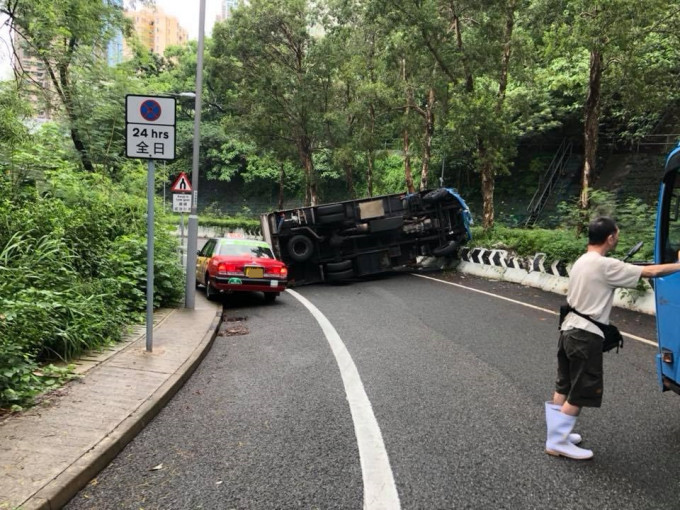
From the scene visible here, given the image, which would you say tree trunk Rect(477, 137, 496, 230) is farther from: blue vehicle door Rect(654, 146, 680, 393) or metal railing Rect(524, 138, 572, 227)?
blue vehicle door Rect(654, 146, 680, 393)

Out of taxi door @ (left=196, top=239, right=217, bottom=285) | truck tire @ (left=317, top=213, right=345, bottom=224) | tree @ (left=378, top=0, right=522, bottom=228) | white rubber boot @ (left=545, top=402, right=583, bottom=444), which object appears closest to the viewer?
white rubber boot @ (left=545, top=402, right=583, bottom=444)

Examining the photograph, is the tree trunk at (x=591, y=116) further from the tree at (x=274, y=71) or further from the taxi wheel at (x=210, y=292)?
the tree at (x=274, y=71)

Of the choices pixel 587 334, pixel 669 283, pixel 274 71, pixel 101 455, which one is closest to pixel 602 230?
pixel 587 334

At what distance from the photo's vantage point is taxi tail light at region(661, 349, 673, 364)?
13.7ft

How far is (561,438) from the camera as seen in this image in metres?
3.81

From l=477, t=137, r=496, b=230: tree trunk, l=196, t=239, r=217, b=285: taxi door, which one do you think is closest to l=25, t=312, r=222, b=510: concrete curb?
l=196, t=239, r=217, b=285: taxi door

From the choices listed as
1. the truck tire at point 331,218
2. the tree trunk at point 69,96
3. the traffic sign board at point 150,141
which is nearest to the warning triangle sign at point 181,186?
the tree trunk at point 69,96

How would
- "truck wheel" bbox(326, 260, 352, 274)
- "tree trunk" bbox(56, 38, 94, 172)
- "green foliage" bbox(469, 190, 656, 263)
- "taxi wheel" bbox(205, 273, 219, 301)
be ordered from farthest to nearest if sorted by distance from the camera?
"truck wheel" bbox(326, 260, 352, 274)
"tree trunk" bbox(56, 38, 94, 172)
"taxi wheel" bbox(205, 273, 219, 301)
"green foliage" bbox(469, 190, 656, 263)

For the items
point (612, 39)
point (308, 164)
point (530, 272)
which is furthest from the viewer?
point (308, 164)

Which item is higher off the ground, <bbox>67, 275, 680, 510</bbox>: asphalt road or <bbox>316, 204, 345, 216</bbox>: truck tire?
<bbox>316, 204, 345, 216</bbox>: truck tire

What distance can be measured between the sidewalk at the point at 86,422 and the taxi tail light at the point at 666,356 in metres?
4.31

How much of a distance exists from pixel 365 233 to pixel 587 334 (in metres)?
11.9

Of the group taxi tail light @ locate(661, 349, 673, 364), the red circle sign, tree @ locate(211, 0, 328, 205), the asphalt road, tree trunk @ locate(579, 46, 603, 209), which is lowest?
the asphalt road

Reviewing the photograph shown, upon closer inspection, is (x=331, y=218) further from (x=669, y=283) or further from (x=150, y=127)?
(x=669, y=283)
